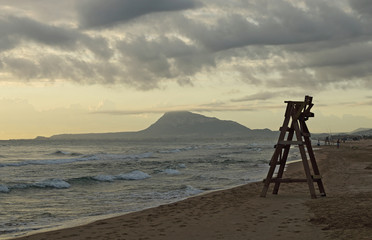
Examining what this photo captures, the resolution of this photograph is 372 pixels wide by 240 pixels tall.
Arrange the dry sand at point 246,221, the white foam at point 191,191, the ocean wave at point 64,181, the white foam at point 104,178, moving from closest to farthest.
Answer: the dry sand at point 246,221 < the white foam at point 191,191 < the ocean wave at point 64,181 < the white foam at point 104,178

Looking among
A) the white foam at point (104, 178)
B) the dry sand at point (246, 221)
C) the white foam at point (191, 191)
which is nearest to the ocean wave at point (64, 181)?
the white foam at point (104, 178)

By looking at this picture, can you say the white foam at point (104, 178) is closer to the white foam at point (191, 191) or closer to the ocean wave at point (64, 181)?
the ocean wave at point (64, 181)

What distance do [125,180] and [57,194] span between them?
6.85 metres

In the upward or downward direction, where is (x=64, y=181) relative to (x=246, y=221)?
downward

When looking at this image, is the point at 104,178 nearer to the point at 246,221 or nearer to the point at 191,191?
the point at 191,191

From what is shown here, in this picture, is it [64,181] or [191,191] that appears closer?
[191,191]

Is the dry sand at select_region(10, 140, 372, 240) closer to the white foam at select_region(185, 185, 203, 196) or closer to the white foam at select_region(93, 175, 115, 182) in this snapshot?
the white foam at select_region(185, 185, 203, 196)

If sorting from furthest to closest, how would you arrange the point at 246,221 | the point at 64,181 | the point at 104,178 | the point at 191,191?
the point at 104,178 → the point at 64,181 → the point at 191,191 → the point at 246,221

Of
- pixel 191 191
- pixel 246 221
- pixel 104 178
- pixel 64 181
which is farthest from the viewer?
pixel 104 178

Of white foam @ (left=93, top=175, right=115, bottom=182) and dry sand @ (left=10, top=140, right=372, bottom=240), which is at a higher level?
dry sand @ (left=10, top=140, right=372, bottom=240)

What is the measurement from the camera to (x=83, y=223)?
36.9 feet

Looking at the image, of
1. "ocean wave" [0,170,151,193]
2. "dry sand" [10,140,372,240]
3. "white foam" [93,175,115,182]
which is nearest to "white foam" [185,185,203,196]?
"dry sand" [10,140,372,240]

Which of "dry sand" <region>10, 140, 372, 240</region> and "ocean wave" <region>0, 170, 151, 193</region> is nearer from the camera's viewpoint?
"dry sand" <region>10, 140, 372, 240</region>

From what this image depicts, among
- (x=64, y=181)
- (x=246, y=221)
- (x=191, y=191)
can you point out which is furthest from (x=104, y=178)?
(x=246, y=221)
